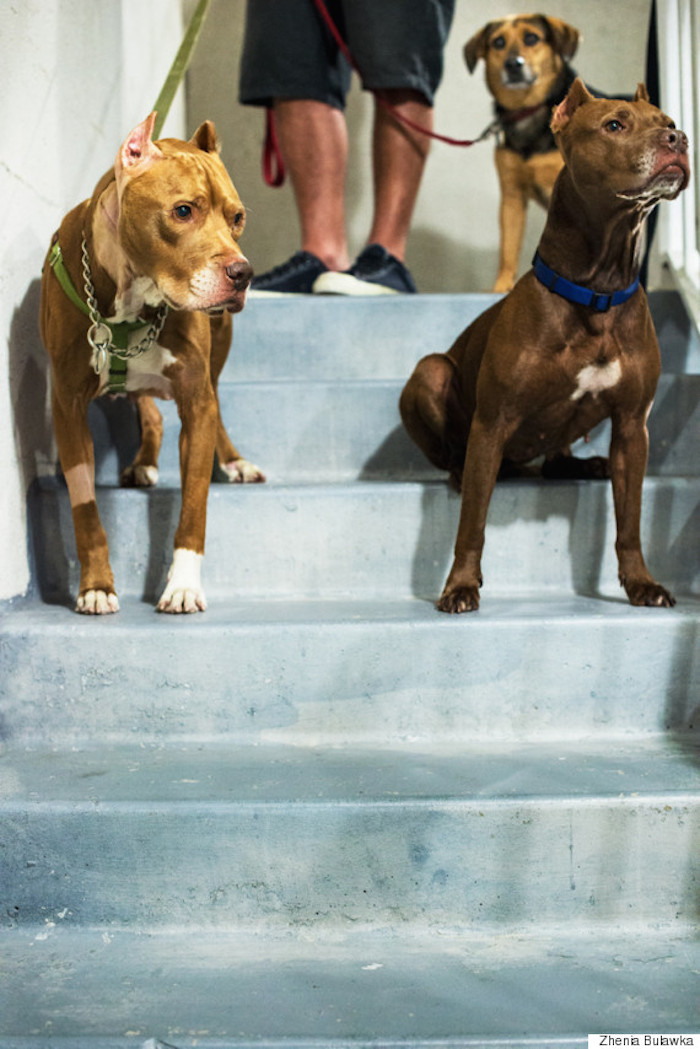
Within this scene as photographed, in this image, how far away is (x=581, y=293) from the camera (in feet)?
6.52

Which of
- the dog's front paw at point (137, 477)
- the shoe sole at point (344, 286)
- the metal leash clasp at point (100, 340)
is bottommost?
the dog's front paw at point (137, 477)

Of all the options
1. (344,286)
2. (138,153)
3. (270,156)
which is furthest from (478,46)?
(138,153)

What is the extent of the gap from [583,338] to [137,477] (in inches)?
40.1

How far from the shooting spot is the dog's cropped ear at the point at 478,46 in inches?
158

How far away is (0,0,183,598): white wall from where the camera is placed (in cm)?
216

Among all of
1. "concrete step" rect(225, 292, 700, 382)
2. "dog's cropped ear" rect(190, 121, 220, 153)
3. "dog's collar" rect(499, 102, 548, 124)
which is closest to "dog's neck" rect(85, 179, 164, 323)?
"dog's cropped ear" rect(190, 121, 220, 153)

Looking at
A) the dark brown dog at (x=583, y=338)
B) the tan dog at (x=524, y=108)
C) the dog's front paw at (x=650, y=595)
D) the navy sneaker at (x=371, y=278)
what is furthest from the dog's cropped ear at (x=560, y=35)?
the dog's front paw at (x=650, y=595)

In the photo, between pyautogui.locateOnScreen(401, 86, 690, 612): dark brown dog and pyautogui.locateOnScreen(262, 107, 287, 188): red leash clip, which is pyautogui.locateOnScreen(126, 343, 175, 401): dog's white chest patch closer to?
pyautogui.locateOnScreen(401, 86, 690, 612): dark brown dog

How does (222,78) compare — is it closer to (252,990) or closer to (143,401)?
(143,401)

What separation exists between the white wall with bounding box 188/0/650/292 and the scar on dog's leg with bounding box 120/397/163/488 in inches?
102

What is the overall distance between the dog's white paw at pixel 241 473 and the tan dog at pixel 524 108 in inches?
66.6

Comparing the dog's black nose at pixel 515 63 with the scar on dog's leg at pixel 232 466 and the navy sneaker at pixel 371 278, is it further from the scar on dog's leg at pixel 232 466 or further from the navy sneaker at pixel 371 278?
the scar on dog's leg at pixel 232 466

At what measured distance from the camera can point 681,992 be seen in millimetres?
1341

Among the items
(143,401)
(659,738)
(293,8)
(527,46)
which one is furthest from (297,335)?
(527,46)
